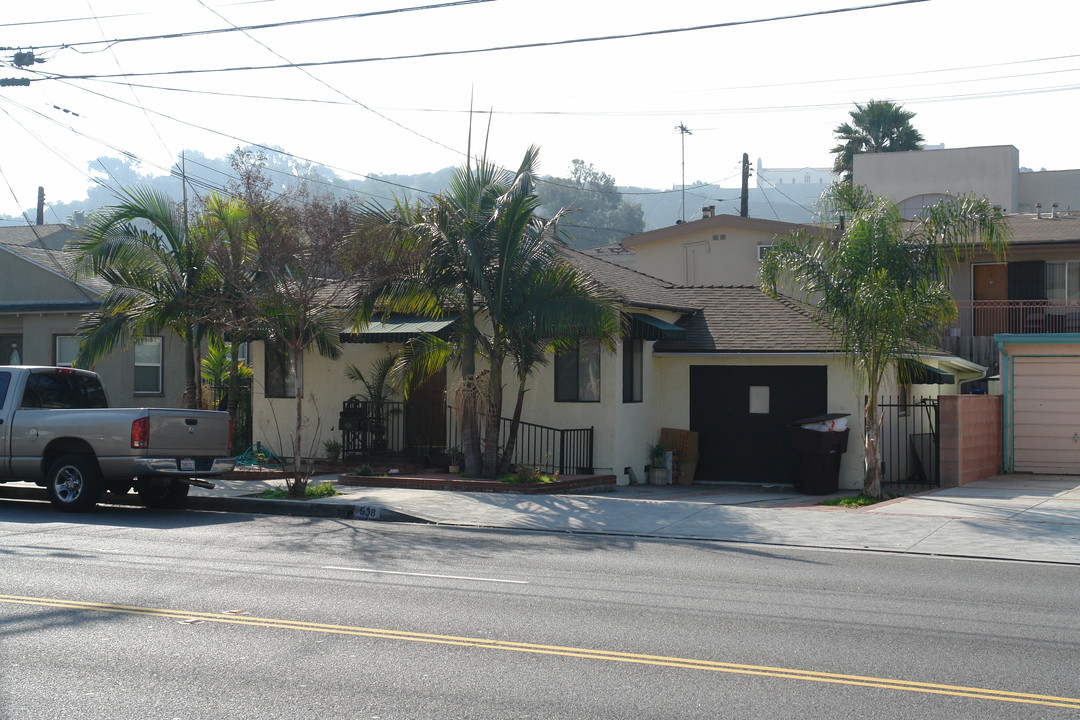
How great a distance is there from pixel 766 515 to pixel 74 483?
974cm

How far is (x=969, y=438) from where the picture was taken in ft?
61.7

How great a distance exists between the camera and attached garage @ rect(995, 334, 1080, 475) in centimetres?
2080

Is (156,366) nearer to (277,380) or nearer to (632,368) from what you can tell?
(277,380)

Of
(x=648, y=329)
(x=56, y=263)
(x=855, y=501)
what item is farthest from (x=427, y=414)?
(x=56, y=263)

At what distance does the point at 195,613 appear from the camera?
25.0 feet

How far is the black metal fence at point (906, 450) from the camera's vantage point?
1980cm

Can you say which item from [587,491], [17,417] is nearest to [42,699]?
[17,417]

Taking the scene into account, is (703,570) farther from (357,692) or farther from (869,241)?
(869,241)

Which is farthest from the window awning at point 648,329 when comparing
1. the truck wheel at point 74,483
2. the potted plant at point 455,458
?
the truck wheel at point 74,483

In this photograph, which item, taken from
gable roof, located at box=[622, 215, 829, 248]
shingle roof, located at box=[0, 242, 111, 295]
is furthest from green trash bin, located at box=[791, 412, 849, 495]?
→ shingle roof, located at box=[0, 242, 111, 295]

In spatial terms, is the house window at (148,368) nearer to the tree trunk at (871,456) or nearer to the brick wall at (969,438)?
the tree trunk at (871,456)

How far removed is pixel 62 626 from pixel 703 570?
585 centimetres

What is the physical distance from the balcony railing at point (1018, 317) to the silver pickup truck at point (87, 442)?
2116 centimetres

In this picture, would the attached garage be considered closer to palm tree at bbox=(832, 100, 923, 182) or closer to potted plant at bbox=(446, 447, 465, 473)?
potted plant at bbox=(446, 447, 465, 473)
